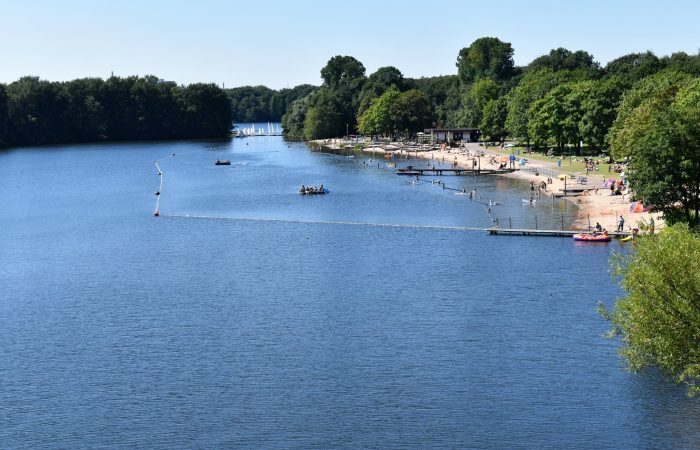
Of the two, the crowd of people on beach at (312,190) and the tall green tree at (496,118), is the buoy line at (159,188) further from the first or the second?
the tall green tree at (496,118)

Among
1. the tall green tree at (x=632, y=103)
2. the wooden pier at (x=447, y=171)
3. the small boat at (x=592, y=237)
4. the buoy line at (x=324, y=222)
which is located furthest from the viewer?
the wooden pier at (x=447, y=171)

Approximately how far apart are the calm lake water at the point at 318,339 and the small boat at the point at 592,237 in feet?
3.80

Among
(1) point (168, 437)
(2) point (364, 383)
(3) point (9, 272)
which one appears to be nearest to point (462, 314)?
(2) point (364, 383)

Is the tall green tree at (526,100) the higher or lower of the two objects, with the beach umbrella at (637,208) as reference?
higher

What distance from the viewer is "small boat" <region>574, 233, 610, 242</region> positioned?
270 ft

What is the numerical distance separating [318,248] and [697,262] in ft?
163

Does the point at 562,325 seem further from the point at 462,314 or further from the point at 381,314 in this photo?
the point at 381,314

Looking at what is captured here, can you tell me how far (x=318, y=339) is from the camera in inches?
2259

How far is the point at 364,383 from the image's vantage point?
49.7m

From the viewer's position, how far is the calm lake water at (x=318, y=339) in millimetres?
44469

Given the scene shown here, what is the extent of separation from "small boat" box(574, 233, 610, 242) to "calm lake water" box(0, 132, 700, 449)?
116 centimetres

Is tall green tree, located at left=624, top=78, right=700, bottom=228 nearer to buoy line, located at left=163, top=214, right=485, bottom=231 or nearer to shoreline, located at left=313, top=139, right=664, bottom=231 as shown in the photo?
shoreline, located at left=313, top=139, right=664, bottom=231

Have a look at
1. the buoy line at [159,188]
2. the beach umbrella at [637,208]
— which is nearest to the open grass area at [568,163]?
the beach umbrella at [637,208]

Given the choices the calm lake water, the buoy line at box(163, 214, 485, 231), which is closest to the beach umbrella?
the calm lake water
